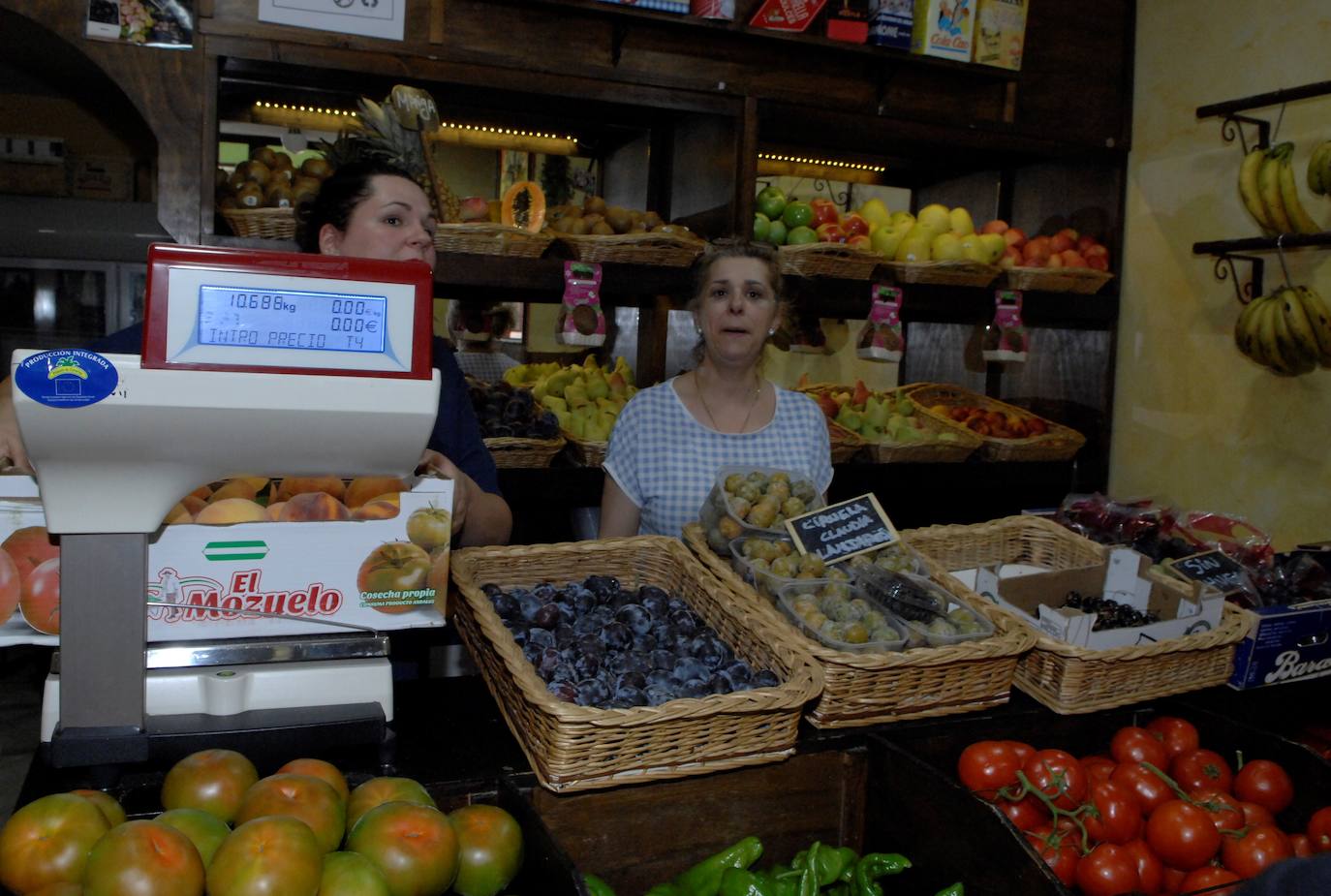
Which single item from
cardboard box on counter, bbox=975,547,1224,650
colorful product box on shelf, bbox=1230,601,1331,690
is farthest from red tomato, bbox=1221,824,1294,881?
colorful product box on shelf, bbox=1230,601,1331,690

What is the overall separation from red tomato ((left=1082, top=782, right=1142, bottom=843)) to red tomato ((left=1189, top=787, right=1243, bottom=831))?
9 cm

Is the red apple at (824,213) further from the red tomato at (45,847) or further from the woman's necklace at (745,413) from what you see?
the red tomato at (45,847)

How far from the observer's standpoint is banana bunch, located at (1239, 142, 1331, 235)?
306 centimetres

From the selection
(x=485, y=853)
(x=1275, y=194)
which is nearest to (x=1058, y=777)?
(x=485, y=853)

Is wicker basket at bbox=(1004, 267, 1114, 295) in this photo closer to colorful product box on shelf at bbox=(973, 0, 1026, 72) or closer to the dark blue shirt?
colorful product box on shelf at bbox=(973, 0, 1026, 72)

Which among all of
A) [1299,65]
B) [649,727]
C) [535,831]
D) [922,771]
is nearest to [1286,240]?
[1299,65]

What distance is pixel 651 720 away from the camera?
3.93 feet

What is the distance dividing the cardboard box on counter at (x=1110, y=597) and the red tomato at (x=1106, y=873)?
36cm

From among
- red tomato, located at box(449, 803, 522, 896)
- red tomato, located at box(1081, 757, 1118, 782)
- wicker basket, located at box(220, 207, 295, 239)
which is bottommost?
red tomato, located at box(1081, 757, 1118, 782)

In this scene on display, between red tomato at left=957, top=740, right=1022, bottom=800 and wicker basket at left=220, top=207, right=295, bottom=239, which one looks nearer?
red tomato at left=957, top=740, right=1022, bottom=800

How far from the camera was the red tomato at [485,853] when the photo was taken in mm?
971

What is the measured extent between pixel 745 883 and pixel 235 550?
0.72 metres

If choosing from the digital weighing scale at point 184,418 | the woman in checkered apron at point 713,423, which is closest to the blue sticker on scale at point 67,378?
the digital weighing scale at point 184,418

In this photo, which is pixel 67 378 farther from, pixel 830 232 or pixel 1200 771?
pixel 830 232
